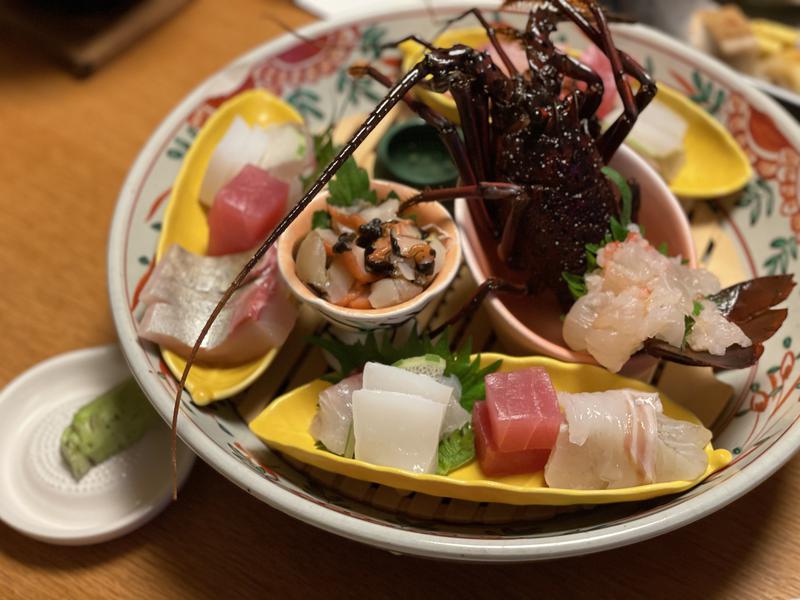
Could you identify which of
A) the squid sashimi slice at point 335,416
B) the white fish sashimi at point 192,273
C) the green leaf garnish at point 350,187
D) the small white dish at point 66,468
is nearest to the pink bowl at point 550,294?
the green leaf garnish at point 350,187

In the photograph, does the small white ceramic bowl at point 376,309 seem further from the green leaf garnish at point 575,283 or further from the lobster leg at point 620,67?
the lobster leg at point 620,67

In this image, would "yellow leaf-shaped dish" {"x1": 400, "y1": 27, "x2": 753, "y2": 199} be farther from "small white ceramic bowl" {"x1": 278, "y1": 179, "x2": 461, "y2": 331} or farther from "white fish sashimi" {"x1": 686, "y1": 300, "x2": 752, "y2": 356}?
"white fish sashimi" {"x1": 686, "y1": 300, "x2": 752, "y2": 356}

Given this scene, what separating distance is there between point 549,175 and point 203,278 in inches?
33.3

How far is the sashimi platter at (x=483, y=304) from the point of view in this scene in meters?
1.41

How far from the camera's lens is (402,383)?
4.83 feet

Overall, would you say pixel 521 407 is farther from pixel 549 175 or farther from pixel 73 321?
pixel 73 321

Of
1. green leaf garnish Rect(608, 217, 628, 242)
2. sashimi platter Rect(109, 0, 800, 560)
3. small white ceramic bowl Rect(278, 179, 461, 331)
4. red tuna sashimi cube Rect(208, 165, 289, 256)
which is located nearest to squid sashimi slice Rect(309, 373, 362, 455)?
sashimi platter Rect(109, 0, 800, 560)

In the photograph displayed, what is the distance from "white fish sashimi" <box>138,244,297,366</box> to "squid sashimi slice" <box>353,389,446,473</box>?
33cm

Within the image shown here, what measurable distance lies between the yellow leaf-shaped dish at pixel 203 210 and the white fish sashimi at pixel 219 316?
0.03 metres

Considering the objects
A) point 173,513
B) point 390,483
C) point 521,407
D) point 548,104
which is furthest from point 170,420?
point 548,104

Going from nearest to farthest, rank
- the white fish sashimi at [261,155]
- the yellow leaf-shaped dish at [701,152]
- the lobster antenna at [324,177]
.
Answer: the lobster antenna at [324,177]
the white fish sashimi at [261,155]
the yellow leaf-shaped dish at [701,152]

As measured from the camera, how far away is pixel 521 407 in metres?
1.41

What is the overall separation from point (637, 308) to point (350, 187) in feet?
2.29

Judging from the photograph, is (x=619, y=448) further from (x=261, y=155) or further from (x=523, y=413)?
(x=261, y=155)
